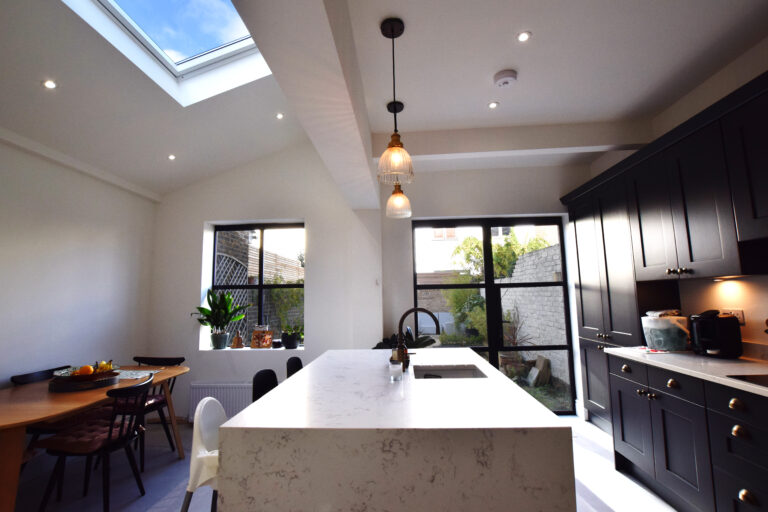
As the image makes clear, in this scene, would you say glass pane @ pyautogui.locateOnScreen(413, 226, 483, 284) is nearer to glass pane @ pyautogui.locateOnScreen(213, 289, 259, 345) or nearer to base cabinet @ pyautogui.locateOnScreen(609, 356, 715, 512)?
base cabinet @ pyautogui.locateOnScreen(609, 356, 715, 512)

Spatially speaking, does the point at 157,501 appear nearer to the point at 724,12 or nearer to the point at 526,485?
the point at 526,485

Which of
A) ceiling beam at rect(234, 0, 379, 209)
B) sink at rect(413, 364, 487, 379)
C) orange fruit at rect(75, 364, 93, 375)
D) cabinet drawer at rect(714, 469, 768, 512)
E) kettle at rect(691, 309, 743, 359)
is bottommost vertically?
cabinet drawer at rect(714, 469, 768, 512)

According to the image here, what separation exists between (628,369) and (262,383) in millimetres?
2581

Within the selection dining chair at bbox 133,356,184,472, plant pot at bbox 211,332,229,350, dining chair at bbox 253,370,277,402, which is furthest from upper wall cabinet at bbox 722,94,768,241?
plant pot at bbox 211,332,229,350

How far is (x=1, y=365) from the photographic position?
2.59m

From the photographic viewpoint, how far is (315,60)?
59.4 inches

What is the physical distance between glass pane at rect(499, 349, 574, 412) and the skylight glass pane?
425cm

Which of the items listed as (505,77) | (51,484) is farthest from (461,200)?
(51,484)

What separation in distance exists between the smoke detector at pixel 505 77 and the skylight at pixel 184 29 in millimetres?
1884

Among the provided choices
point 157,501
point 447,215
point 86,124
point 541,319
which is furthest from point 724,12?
point 157,501

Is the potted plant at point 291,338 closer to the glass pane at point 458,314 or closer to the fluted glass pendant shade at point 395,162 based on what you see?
the glass pane at point 458,314

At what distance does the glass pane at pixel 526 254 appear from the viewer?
414 centimetres

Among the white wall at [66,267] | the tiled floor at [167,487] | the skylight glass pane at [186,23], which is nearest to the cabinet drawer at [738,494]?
the tiled floor at [167,487]

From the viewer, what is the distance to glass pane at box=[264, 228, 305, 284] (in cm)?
430
